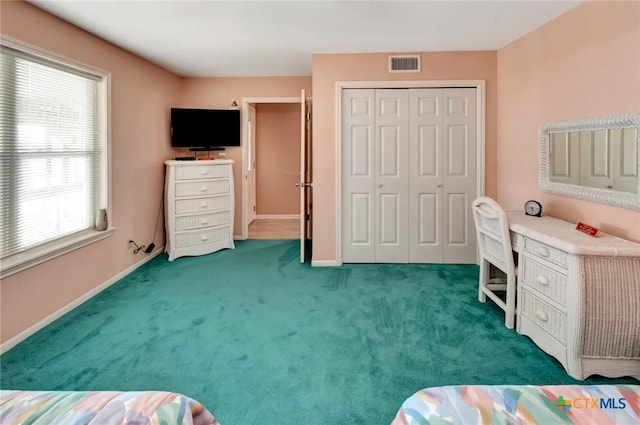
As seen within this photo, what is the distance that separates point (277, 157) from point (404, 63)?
11.8 feet

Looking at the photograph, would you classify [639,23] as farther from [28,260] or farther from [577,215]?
[28,260]

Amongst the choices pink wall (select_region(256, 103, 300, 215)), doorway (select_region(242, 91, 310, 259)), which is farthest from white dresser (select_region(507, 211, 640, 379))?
pink wall (select_region(256, 103, 300, 215))

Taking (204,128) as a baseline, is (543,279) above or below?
below

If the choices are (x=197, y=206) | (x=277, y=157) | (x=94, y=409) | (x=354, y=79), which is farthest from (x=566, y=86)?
(x=277, y=157)

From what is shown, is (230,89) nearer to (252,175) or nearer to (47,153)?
(252,175)

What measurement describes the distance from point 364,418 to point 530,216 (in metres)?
2.12

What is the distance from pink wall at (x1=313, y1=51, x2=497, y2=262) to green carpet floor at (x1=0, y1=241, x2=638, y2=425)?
1.10 meters

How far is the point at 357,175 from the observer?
166 inches

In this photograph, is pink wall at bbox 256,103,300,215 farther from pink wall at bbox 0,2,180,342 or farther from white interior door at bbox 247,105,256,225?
pink wall at bbox 0,2,180,342

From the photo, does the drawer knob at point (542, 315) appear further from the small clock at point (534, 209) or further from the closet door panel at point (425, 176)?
the closet door panel at point (425, 176)

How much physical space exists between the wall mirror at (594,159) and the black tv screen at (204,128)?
3748 millimetres

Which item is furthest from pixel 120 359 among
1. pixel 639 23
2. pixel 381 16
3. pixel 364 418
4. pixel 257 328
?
pixel 639 23

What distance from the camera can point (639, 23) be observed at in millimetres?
2223

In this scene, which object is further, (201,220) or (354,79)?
(201,220)
